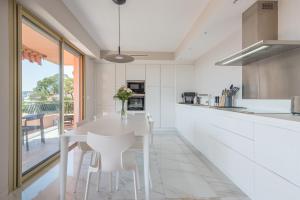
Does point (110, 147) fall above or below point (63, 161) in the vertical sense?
above

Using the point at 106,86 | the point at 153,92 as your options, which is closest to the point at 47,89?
the point at 106,86

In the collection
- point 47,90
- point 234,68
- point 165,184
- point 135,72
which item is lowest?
point 165,184

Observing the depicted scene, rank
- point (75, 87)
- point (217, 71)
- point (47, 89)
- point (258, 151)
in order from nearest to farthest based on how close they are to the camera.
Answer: point (258, 151), point (47, 89), point (217, 71), point (75, 87)

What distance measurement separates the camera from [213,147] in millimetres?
2979

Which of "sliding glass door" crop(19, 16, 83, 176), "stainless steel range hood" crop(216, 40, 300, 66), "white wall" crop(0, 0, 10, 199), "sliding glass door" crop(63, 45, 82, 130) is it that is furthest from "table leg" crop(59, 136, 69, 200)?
"sliding glass door" crop(63, 45, 82, 130)

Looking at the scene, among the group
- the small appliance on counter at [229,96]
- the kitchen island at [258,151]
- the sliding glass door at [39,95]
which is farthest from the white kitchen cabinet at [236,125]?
the sliding glass door at [39,95]

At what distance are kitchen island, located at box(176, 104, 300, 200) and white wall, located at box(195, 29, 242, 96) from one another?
1056mm

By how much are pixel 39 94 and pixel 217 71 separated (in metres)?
3.35

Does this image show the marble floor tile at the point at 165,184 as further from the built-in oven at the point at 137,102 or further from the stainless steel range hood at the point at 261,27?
the built-in oven at the point at 137,102

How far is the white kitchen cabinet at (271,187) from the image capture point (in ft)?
4.84

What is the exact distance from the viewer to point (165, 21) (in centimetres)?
372

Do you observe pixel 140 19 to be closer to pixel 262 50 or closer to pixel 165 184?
pixel 262 50

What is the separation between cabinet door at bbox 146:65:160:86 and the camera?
21.2 feet

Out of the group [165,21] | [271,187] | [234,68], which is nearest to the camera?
[271,187]
